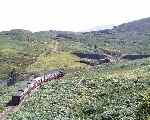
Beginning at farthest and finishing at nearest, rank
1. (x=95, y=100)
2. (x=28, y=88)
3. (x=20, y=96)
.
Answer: (x=28, y=88)
(x=20, y=96)
(x=95, y=100)

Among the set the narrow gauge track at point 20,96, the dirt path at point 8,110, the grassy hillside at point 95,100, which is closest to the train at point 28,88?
the narrow gauge track at point 20,96

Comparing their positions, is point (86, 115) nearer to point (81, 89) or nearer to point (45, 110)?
point (45, 110)

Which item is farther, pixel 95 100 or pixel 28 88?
pixel 28 88

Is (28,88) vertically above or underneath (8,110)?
above

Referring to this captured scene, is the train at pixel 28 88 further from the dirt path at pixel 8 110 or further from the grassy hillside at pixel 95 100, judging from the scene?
the grassy hillside at pixel 95 100

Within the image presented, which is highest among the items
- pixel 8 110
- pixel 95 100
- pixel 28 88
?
pixel 95 100

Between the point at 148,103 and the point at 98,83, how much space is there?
2787 cm

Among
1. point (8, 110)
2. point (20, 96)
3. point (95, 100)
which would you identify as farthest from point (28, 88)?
point (95, 100)

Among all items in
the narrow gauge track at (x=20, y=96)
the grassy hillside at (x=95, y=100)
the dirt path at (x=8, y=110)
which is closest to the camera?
the grassy hillside at (x=95, y=100)

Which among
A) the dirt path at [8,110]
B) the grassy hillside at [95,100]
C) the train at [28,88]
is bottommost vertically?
the dirt path at [8,110]

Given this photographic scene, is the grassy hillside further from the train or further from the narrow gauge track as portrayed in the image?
the train

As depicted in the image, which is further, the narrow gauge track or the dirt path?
the narrow gauge track

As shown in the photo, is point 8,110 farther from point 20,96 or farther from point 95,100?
point 95,100

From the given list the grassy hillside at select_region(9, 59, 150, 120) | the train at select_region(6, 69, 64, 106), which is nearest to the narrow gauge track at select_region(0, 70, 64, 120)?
the train at select_region(6, 69, 64, 106)
